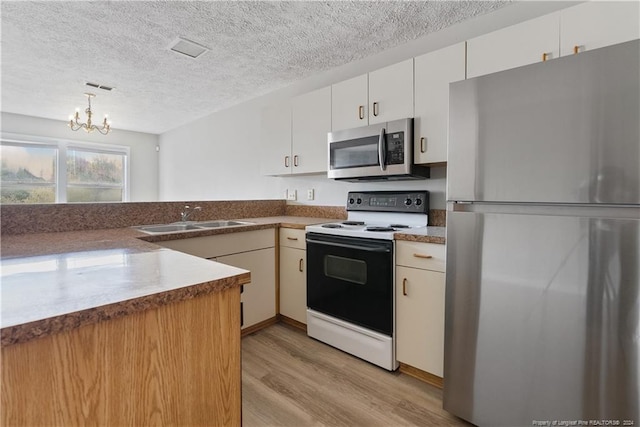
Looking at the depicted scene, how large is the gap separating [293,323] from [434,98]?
1.97m

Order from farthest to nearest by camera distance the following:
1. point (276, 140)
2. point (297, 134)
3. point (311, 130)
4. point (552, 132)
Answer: point (276, 140) → point (297, 134) → point (311, 130) → point (552, 132)

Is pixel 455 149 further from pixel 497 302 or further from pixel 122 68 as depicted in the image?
pixel 122 68

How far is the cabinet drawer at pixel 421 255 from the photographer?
5.40ft

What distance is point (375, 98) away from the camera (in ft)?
7.10

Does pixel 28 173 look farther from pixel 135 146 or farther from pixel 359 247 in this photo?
pixel 359 247

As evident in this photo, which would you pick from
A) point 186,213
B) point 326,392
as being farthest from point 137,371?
point 186,213

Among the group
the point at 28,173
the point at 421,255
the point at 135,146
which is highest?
the point at 135,146

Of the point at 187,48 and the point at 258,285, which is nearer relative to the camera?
the point at 258,285

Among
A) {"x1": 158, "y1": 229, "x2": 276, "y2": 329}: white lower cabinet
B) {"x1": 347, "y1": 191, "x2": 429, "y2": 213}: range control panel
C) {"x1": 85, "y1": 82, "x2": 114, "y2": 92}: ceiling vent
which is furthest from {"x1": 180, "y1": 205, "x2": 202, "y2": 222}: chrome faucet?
{"x1": 85, "y1": 82, "x2": 114, "y2": 92}: ceiling vent

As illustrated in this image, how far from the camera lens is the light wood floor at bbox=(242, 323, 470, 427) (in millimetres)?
1493

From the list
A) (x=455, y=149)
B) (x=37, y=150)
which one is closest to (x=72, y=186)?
(x=37, y=150)

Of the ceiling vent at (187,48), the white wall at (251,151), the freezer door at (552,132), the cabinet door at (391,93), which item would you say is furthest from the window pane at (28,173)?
the freezer door at (552,132)

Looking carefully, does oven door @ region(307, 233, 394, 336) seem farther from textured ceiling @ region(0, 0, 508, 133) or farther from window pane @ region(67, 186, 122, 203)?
window pane @ region(67, 186, 122, 203)

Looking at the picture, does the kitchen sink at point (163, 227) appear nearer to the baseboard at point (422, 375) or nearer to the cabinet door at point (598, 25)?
the baseboard at point (422, 375)
